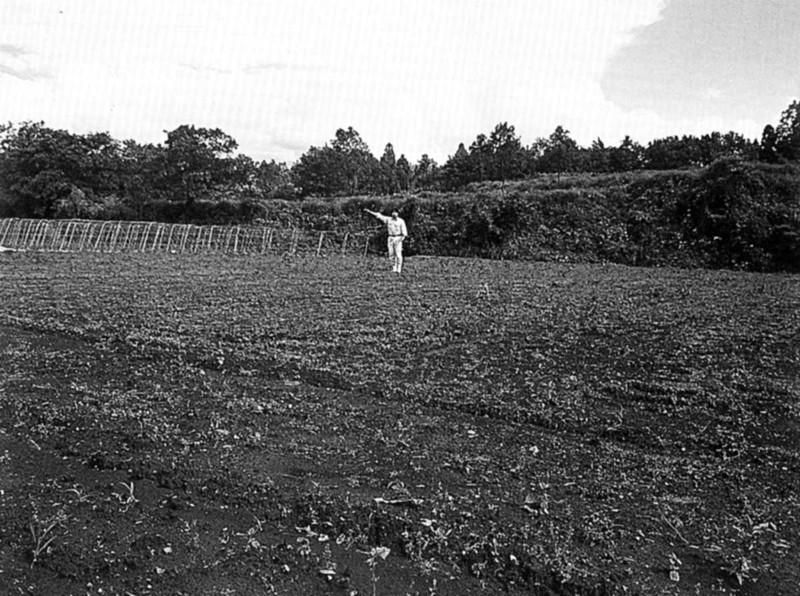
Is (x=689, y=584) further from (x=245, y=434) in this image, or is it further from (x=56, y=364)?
(x=56, y=364)

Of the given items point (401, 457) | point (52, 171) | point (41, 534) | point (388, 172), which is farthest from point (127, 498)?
point (388, 172)

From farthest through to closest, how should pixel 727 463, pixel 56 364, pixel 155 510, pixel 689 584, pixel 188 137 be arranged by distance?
pixel 188 137 < pixel 56 364 < pixel 727 463 < pixel 155 510 < pixel 689 584

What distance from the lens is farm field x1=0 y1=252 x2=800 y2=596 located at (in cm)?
301

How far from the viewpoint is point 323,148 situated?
60.4 m

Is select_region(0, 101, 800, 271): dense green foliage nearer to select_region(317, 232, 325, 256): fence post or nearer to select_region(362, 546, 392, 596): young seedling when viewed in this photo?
select_region(317, 232, 325, 256): fence post

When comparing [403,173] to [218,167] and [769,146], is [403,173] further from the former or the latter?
[769,146]

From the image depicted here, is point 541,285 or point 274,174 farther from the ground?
point 274,174

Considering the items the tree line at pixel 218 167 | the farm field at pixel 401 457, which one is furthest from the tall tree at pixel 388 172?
the farm field at pixel 401 457

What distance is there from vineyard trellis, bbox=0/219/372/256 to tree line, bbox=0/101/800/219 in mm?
5678

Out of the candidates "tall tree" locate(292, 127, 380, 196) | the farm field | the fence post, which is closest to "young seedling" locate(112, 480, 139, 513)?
the farm field

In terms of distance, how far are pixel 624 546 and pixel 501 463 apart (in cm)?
118

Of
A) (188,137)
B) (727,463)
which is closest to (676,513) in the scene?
(727,463)

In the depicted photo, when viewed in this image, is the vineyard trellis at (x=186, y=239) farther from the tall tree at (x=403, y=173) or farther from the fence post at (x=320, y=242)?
the tall tree at (x=403, y=173)

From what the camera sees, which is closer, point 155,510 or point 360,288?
point 155,510
